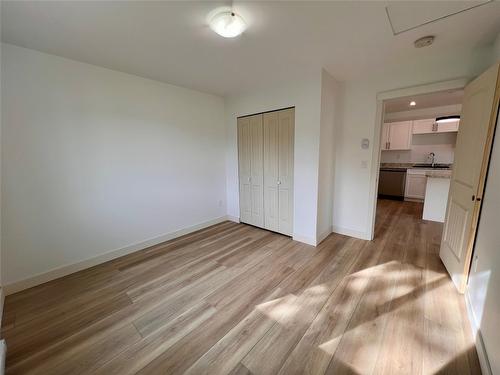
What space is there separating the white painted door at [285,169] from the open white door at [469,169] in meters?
1.90

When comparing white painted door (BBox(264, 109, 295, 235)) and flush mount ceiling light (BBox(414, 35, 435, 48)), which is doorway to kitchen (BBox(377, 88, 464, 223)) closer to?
flush mount ceiling light (BBox(414, 35, 435, 48))

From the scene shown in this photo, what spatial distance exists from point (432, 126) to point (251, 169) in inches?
204

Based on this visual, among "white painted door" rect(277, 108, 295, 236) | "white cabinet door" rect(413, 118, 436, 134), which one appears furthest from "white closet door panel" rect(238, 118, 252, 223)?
"white cabinet door" rect(413, 118, 436, 134)

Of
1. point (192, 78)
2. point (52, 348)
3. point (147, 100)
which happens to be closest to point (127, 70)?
point (147, 100)

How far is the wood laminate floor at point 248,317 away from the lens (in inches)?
52.8

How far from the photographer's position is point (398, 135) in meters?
5.75

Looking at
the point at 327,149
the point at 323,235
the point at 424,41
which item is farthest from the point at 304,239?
the point at 424,41

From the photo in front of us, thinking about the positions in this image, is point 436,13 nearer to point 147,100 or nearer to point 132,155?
point 147,100

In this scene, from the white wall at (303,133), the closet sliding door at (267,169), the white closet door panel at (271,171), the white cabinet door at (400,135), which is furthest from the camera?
the white cabinet door at (400,135)

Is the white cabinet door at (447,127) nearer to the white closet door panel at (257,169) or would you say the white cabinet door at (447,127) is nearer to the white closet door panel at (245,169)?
the white closet door panel at (257,169)

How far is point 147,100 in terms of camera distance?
9.41ft

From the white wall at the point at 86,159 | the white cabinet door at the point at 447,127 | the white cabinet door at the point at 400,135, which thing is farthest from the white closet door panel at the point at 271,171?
the white cabinet door at the point at 447,127

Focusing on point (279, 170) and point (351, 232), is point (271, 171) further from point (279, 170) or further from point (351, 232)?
point (351, 232)

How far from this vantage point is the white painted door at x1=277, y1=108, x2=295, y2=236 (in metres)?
3.11
